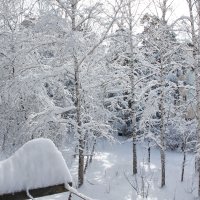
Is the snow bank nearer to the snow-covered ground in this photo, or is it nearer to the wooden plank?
the wooden plank

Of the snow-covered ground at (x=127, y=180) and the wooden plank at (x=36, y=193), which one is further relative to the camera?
the snow-covered ground at (x=127, y=180)

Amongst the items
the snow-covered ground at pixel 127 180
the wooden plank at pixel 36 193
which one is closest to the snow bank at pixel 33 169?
the wooden plank at pixel 36 193

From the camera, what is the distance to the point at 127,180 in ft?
59.5

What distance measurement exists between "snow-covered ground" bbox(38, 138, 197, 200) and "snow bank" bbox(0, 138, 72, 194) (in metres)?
11.6

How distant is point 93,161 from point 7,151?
7.38 meters

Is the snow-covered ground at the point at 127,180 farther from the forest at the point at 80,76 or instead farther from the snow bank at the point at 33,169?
the snow bank at the point at 33,169

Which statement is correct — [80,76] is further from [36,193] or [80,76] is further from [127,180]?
[36,193]

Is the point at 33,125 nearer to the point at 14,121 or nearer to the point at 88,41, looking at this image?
the point at 14,121

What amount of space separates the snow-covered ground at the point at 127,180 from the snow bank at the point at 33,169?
11.6 metres

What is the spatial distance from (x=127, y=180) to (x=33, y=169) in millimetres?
17038

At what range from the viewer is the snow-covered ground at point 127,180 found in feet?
54.0

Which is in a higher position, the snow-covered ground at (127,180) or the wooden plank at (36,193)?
the wooden plank at (36,193)

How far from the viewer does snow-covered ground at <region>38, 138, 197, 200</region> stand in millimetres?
16472

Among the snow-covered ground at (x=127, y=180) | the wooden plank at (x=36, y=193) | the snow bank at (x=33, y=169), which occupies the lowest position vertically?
the snow-covered ground at (x=127, y=180)
